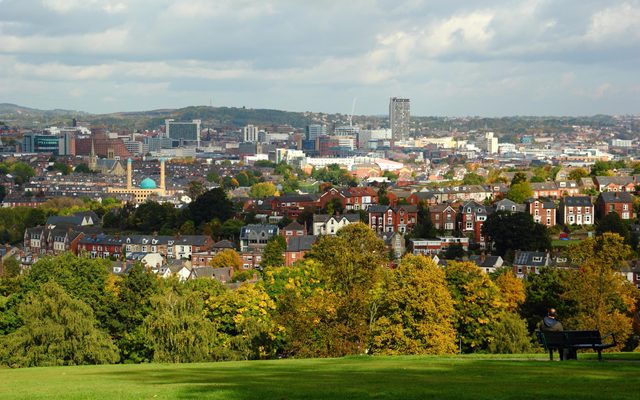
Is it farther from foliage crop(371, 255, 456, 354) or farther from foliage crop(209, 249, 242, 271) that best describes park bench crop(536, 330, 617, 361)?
foliage crop(209, 249, 242, 271)

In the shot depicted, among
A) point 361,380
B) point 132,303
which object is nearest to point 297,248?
point 132,303

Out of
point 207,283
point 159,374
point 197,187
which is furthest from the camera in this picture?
point 197,187

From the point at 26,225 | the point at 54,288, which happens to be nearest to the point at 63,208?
the point at 26,225

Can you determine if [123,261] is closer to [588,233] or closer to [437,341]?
[588,233]

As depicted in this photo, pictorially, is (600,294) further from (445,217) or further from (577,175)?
(577,175)

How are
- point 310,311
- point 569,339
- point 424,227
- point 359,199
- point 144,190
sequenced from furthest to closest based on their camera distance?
1. point 144,190
2. point 359,199
3. point 424,227
4. point 310,311
5. point 569,339

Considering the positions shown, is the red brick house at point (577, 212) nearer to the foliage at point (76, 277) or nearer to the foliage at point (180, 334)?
the foliage at point (76, 277)
